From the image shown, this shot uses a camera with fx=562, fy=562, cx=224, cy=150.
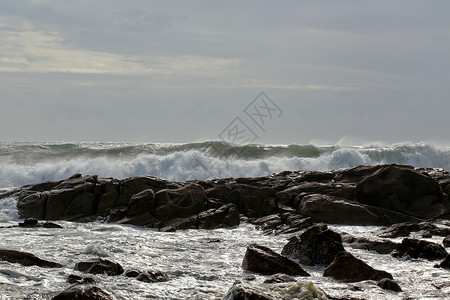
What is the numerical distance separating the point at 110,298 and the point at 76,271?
200 cm

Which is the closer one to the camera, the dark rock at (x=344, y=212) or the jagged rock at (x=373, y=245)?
the jagged rock at (x=373, y=245)

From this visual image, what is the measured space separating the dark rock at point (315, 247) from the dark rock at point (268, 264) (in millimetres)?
836

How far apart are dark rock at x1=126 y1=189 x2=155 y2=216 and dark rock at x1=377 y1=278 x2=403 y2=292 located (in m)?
7.92

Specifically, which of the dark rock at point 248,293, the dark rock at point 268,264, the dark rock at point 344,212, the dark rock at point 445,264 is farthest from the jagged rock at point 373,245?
the dark rock at point 248,293

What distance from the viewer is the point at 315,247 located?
9.57 metres

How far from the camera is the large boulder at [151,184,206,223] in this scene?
47.0ft

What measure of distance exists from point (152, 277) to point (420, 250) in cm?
482

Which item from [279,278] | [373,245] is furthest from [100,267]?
[373,245]

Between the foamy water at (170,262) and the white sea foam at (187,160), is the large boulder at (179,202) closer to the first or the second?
the foamy water at (170,262)

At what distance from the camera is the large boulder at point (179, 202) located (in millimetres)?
14320

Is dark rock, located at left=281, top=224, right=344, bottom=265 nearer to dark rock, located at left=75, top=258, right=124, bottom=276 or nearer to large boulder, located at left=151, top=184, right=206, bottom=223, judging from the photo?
dark rock, located at left=75, top=258, right=124, bottom=276

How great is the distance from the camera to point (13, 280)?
7551 millimetres

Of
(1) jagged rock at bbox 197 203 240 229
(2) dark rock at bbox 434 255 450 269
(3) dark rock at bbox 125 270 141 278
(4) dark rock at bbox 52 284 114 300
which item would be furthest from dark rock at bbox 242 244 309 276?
(1) jagged rock at bbox 197 203 240 229

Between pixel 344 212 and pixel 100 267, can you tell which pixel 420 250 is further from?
pixel 100 267
